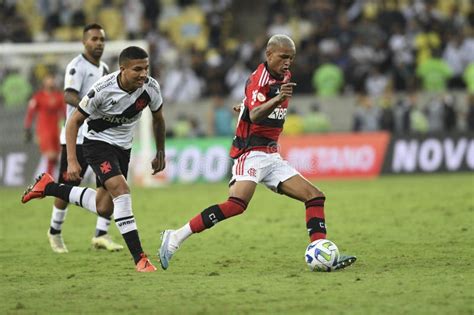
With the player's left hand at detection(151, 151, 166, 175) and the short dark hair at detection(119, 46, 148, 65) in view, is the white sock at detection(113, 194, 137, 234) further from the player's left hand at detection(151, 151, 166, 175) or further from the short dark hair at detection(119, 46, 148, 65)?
the short dark hair at detection(119, 46, 148, 65)

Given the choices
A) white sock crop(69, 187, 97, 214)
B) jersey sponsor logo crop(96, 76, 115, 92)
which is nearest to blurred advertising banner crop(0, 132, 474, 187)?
white sock crop(69, 187, 97, 214)

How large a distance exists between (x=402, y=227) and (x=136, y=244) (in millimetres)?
5213

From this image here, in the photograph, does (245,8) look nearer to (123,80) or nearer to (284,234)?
(284,234)

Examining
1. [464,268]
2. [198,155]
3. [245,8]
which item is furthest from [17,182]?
[464,268]

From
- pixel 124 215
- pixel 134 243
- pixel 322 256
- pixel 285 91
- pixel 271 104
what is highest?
pixel 285 91

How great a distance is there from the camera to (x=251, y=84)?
1009 centimetres

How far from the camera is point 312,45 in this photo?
28906mm

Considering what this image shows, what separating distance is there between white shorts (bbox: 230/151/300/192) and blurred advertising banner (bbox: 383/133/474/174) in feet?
51.0

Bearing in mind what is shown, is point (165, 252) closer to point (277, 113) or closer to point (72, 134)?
point (72, 134)

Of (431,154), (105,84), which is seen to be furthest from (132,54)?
(431,154)

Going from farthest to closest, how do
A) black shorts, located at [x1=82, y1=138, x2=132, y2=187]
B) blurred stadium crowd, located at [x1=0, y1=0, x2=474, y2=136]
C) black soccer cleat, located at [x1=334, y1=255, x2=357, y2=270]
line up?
1. blurred stadium crowd, located at [x1=0, y1=0, x2=474, y2=136]
2. black shorts, located at [x1=82, y1=138, x2=132, y2=187]
3. black soccer cleat, located at [x1=334, y1=255, x2=357, y2=270]

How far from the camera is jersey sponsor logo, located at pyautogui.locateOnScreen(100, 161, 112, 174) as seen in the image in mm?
10570

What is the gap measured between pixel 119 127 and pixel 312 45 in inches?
728

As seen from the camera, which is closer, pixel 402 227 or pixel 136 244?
pixel 136 244
